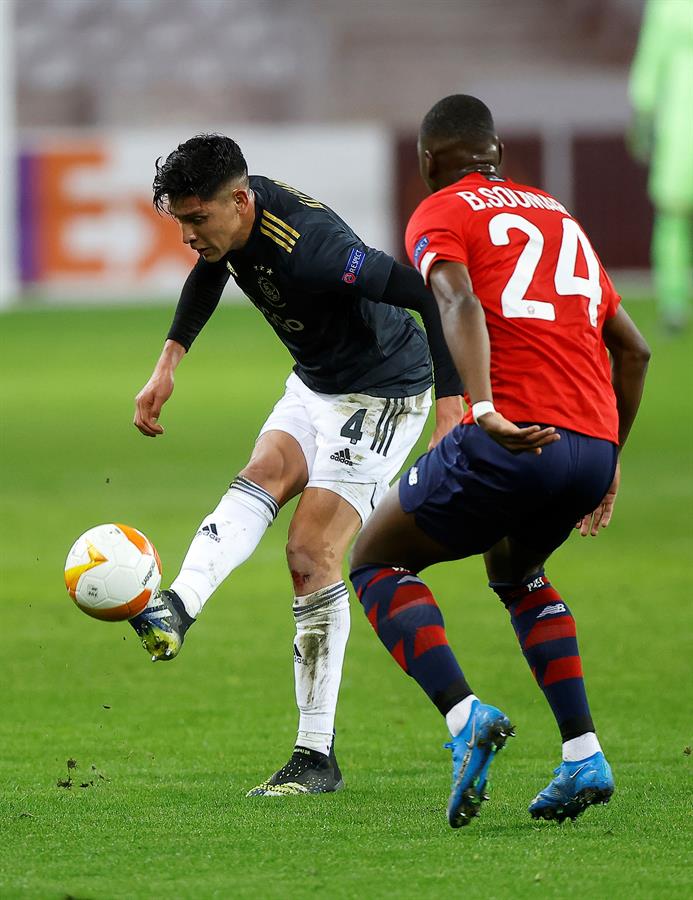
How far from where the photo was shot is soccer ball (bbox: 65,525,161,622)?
4.63 meters

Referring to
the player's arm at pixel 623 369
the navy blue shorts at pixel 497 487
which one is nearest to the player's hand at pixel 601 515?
the player's arm at pixel 623 369

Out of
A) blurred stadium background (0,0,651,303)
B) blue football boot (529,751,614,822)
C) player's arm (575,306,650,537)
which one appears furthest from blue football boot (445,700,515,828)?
blurred stadium background (0,0,651,303)

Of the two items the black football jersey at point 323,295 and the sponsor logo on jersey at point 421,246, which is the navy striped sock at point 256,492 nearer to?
the black football jersey at point 323,295

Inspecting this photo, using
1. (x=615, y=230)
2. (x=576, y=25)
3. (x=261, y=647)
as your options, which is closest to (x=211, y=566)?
(x=261, y=647)

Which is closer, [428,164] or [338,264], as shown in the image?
[428,164]

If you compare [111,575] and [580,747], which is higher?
[111,575]

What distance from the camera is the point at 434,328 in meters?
5.08

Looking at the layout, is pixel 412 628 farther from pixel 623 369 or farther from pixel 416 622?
pixel 623 369

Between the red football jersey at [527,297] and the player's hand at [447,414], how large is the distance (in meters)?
0.57

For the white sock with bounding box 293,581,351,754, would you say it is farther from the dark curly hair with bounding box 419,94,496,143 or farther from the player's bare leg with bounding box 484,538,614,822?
the dark curly hair with bounding box 419,94,496,143

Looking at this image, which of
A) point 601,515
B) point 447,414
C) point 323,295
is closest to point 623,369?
point 601,515

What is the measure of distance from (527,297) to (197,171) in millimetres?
1187

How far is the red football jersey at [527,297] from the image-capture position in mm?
4328

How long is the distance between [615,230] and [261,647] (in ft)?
67.8
